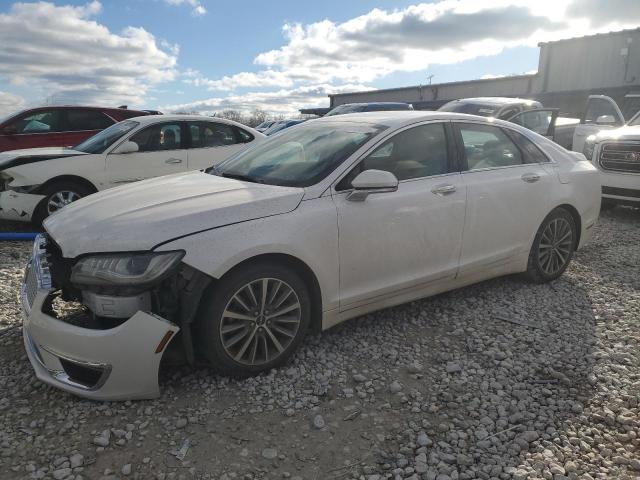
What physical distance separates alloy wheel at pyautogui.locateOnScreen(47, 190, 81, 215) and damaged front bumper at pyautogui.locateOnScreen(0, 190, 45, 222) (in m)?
0.13

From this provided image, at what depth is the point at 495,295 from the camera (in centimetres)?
445

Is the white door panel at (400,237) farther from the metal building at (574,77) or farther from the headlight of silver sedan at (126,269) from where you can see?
the metal building at (574,77)

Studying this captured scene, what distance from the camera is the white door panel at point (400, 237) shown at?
3238 millimetres

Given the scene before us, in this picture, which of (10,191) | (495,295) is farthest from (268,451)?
(10,191)

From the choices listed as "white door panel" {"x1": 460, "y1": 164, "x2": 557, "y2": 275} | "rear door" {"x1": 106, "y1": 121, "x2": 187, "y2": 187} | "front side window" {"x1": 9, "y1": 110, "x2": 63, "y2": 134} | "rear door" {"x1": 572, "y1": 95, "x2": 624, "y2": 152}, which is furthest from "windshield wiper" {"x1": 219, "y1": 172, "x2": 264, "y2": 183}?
"rear door" {"x1": 572, "y1": 95, "x2": 624, "y2": 152}

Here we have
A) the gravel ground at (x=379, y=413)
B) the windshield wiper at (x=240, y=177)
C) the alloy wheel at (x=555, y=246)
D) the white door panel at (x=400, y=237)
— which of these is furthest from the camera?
the alloy wheel at (x=555, y=246)

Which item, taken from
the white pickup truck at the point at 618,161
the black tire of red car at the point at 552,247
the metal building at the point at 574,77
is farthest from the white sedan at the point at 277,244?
the metal building at the point at 574,77

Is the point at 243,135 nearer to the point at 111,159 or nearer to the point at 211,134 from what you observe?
the point at 211,134

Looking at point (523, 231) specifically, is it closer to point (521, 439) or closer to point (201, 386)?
point (521, 439)

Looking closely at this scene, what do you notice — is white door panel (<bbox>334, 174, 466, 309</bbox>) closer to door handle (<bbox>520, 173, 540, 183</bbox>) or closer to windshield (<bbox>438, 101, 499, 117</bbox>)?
door handle (<bbox>520, 173, 540, 183</bbox>)

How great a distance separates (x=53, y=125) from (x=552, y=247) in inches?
312

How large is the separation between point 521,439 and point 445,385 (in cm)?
56

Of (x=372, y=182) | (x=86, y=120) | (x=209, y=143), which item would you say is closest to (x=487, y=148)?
(x=372, y=182)

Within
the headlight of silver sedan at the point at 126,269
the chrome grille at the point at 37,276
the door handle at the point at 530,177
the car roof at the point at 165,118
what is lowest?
the chrome grille at the point at 37,276
